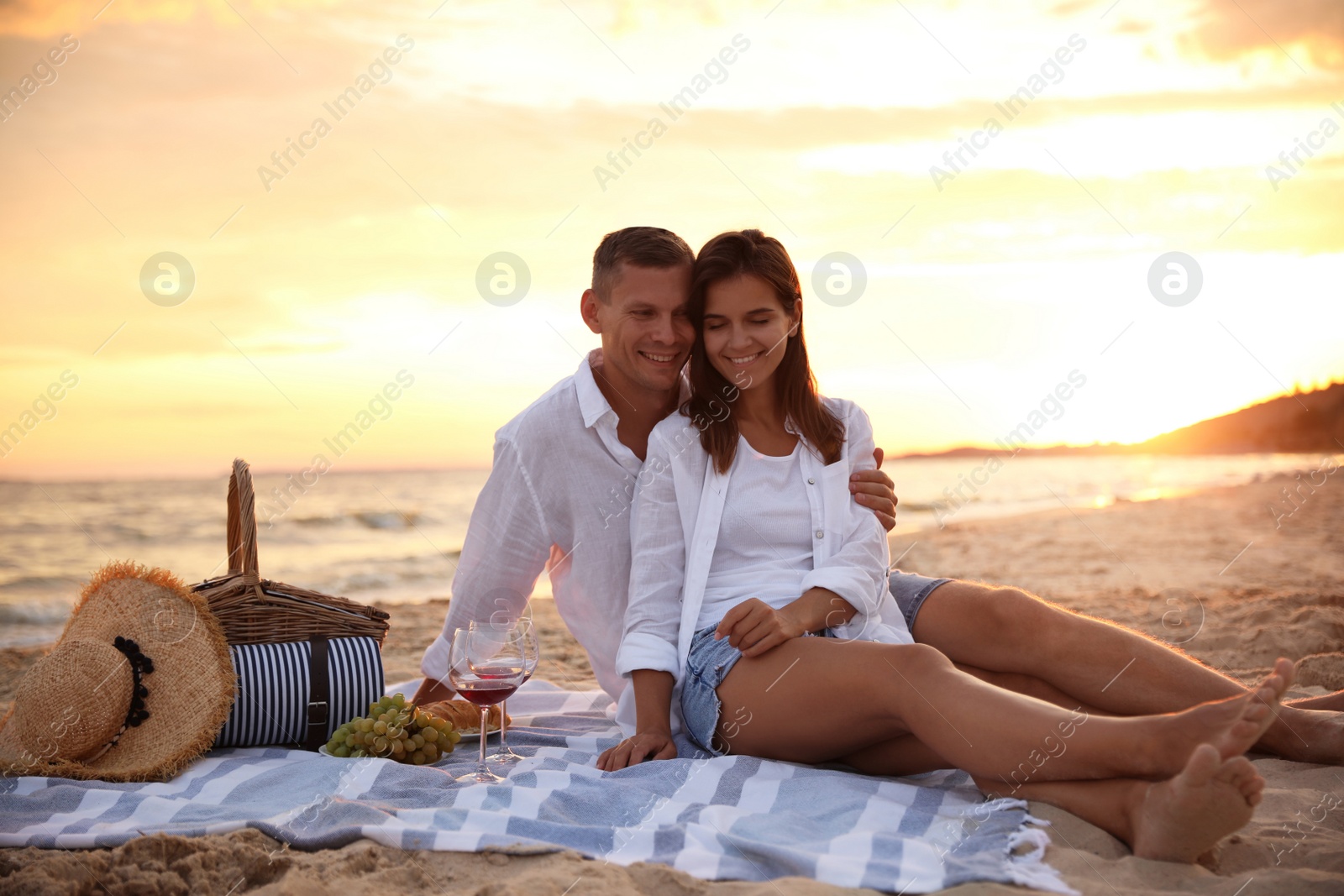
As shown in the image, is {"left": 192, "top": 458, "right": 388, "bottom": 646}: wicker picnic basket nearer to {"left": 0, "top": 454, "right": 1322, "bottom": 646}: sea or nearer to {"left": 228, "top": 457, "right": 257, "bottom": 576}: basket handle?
{"left": 228, "top": 457, "right": 257, "bottom": 576}: basket handle

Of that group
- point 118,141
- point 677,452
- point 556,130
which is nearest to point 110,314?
point 118,141

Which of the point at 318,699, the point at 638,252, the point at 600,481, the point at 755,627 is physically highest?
the point at 638,252

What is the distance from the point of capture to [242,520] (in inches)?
125

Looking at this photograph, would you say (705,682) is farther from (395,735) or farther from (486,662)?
(395,735)

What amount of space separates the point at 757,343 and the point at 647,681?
1205mm

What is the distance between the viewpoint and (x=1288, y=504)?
536 inches

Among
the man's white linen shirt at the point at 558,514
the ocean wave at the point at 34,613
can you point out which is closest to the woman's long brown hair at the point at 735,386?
the man's white linen shirt at the point at 558,514

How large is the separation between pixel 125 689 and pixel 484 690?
4.19 ft

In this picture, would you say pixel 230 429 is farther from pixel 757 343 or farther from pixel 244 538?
pixel 757 343

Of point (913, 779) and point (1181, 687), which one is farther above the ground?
point (1181, 687)

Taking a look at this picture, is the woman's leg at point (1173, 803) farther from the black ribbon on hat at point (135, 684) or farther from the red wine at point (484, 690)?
the black ribbon on hat at point (135, 684)

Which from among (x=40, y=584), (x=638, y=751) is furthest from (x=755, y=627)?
(x=40, y=584)

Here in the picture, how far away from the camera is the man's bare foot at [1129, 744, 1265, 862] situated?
1.81m

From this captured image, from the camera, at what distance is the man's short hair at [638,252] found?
10.7 feet
